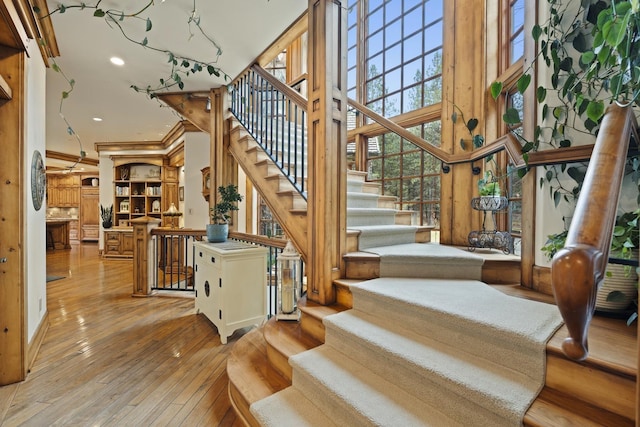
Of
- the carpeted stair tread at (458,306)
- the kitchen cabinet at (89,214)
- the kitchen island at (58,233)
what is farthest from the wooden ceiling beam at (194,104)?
the kitchen cabinet at (89,214)

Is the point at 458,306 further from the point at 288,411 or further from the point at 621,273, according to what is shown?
the point at 288,411

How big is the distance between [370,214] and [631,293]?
180 cm

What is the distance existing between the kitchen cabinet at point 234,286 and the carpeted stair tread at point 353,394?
1.38 meters

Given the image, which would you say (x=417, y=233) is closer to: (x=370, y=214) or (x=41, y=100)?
(x=370, y=214)

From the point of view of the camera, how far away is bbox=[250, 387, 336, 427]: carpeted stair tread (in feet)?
4.57

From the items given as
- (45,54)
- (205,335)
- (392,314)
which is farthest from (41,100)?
(392,314)

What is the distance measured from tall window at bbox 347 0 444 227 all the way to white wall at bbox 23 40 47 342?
301cm

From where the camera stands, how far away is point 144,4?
238cm

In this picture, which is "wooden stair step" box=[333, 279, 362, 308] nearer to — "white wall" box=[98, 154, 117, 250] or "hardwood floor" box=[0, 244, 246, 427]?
"hardwood floor" box=[0, 244, 246, 427]

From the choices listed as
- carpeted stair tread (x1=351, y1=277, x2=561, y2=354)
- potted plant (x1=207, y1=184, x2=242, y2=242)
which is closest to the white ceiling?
potted plant (x1=207, y1=184, x2=242, y2=242)

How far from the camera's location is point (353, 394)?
1.34 m

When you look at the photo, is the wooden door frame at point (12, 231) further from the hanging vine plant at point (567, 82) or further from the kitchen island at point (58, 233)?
the kitchen island at point (58, 233)

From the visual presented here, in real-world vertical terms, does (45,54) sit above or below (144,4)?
below

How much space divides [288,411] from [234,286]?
1.59m
